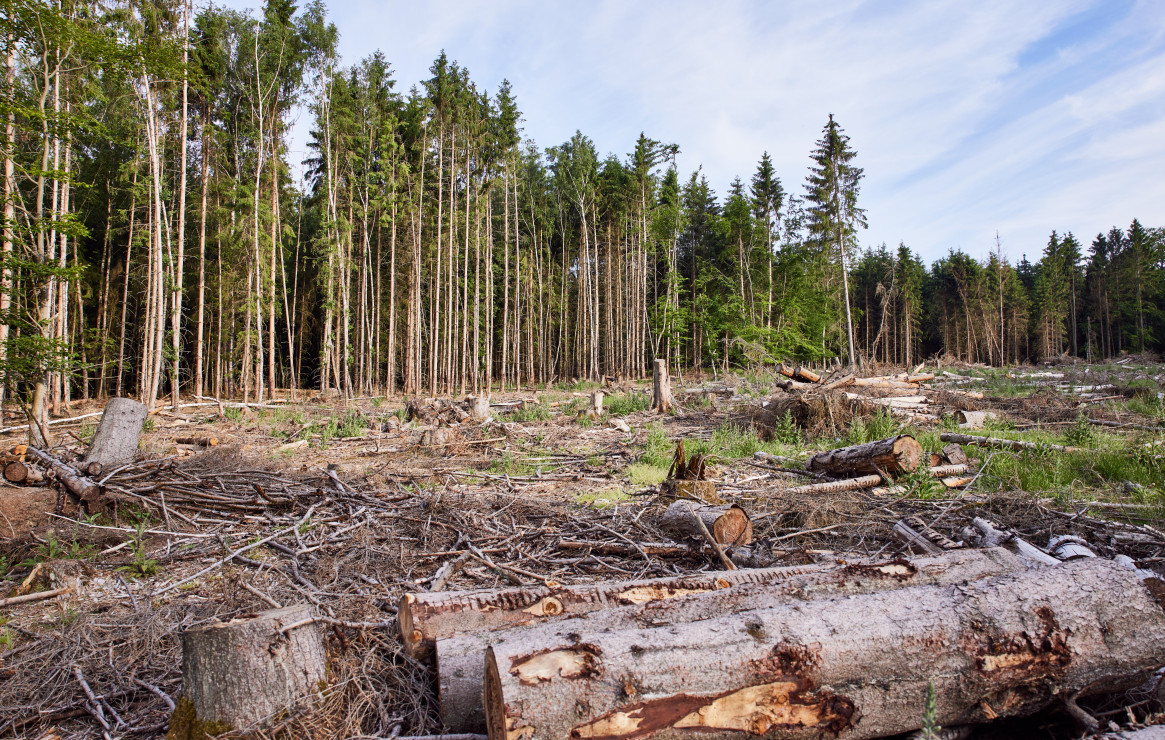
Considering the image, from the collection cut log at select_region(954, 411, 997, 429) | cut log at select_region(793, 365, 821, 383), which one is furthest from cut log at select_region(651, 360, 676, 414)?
cut log at select_region(954, 411, 997, 429)

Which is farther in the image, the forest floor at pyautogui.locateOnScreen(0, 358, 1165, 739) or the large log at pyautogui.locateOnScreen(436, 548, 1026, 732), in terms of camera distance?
the forest floor at pyautogui.locateOnScreen(0, 358, 1165, 739)

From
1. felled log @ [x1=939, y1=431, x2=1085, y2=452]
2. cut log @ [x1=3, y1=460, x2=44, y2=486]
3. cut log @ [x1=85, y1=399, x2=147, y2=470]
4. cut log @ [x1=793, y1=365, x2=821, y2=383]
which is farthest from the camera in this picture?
cut log @ [x1=793, y1=365, x2=821, y2=383]

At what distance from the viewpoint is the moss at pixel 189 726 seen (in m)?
2.00

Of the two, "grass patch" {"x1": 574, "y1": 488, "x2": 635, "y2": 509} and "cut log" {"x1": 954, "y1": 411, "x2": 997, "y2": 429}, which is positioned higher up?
"cut log" {"x1": 954, "y1": 411, "x2": 997, "y2": 429}

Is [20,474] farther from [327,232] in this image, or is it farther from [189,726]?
[327,232]

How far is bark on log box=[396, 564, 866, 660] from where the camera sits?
2406 mm

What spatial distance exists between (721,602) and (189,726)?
7.26ft

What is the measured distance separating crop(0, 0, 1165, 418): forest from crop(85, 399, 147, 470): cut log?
2.83ft

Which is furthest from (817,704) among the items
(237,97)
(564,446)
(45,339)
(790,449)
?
(237,97)

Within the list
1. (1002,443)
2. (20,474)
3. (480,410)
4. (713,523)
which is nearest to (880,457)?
(1002,443)

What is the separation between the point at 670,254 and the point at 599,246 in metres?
5.01

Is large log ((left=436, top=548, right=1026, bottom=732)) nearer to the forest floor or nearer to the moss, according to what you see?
the forest floor

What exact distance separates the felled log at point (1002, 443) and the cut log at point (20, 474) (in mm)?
11097

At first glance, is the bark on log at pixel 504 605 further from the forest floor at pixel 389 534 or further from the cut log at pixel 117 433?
the cut log at pixel 117 433
